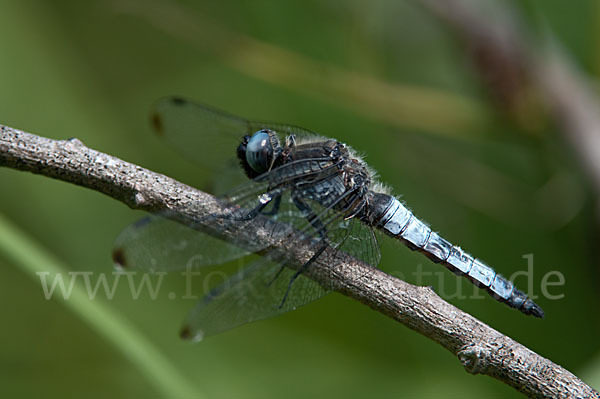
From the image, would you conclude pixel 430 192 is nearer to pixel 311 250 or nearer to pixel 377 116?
pixel 377 116

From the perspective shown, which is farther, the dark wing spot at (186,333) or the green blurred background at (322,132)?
the green blurred background at (322,132)

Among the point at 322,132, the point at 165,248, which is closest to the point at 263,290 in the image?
the point at 165,248

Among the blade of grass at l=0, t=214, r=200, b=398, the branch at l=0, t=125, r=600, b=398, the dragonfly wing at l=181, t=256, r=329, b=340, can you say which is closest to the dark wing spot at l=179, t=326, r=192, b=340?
the dragonfly wing at l=181, t=256, r=329, b=340

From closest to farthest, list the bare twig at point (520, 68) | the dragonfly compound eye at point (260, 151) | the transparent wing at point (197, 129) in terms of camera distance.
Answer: the dragonfly compound eye at point (260, 151) → the transparent wing at point (197, 129) → the bare twig at point (520, 68)

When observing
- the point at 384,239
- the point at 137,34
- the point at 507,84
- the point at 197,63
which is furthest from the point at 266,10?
the point at 384,239

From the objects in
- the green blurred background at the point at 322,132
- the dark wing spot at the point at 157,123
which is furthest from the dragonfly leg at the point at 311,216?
the dark wing spot at the point at 157,123

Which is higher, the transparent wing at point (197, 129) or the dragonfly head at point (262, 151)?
the transparent wing at point (197, 129)

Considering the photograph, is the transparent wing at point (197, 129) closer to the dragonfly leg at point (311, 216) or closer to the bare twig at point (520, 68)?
the dragonfly leg at point (311, 216)

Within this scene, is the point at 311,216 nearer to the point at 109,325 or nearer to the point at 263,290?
the point at 263,290
